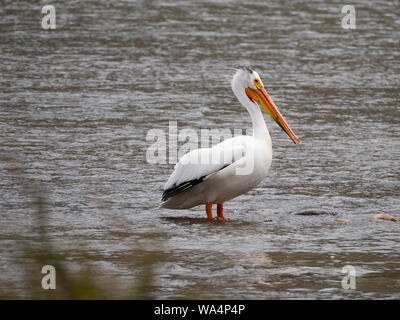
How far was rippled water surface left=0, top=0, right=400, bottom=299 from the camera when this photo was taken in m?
5.19

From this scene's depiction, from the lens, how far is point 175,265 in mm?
5383

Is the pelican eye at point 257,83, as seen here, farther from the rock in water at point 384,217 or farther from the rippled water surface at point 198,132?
the rock in water at point 384,217

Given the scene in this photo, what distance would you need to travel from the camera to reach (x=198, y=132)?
968cm

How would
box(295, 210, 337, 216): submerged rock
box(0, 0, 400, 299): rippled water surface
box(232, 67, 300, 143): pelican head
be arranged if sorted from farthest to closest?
1. box(232, 67, 300, 143): pelican head
2. box(295, 210, 337, 216): submerged rock
3. box(0, 0, 400, 299): rippled water surface

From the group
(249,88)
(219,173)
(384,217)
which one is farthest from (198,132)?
(384,217)

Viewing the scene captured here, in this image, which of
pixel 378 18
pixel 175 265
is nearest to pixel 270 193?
pixel 175 265

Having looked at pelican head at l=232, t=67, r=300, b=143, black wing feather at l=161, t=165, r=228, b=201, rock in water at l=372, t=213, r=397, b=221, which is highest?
pelican head at l=232, t=67, r=300, b=143

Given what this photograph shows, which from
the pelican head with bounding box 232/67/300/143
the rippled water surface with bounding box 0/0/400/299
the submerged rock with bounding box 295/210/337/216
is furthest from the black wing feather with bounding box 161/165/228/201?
the pelican head with bounding box 232/67/300/143

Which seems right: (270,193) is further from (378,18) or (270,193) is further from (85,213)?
(378,18)

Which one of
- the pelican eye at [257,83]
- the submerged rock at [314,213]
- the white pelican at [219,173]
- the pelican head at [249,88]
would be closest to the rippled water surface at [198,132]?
the submerged rock at [314,213]

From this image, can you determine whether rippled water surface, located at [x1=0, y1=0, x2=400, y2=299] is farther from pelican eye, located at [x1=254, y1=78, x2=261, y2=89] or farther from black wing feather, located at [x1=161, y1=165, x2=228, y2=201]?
pelican eye, located at [x1=254, y1=78, x2=261, y2=89]

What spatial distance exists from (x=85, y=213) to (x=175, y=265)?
63.4 inches

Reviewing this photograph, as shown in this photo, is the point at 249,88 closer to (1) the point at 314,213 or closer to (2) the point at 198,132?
(1) the point at 314,213
